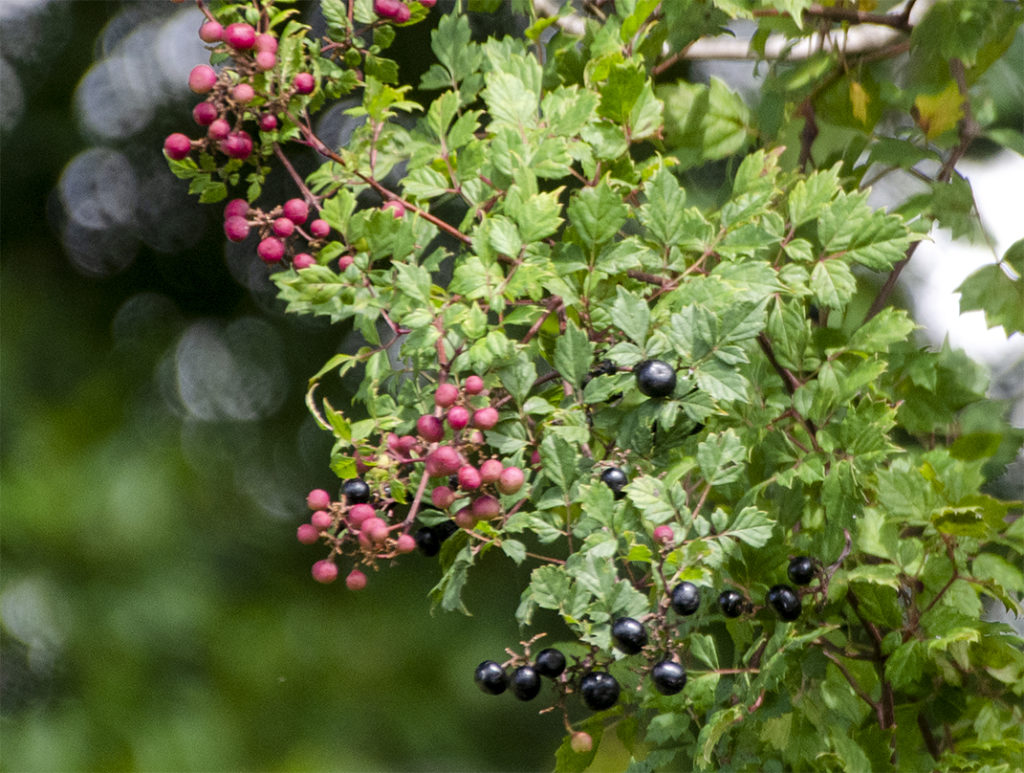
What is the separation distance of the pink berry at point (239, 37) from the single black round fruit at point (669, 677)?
22.2 inches

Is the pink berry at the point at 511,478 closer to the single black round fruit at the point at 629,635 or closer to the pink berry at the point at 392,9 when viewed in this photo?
the single black round fruit at the point at 629,635

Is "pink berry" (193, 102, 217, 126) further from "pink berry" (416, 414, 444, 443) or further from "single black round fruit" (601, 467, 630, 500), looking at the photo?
"single black round fruit" (601, 467, 630, 500)

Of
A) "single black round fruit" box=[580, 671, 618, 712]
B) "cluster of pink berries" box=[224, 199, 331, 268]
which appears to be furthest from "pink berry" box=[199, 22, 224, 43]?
"single black round fruit" box=[580, 671, 618, 712]

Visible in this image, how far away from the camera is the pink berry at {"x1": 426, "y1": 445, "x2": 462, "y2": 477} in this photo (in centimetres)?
65

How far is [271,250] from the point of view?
79 cm

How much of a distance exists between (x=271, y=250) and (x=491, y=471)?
Answer: 285 mm

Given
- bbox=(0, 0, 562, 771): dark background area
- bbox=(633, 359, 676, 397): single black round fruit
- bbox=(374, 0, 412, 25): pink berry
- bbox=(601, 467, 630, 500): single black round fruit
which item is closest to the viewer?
bbox=(633, 359, 676, 397): single black round fruit

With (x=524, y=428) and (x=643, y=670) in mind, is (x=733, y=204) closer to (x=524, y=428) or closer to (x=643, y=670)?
(x=524, y=428)

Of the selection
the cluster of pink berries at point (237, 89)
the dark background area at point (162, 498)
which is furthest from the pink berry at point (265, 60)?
the dark background area at point (162, 498)

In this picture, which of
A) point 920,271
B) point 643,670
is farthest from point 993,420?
point 920,271

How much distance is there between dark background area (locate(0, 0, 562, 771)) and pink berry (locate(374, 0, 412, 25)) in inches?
48.7

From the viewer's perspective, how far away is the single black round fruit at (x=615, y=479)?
0.72 m

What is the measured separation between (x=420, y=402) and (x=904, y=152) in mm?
539

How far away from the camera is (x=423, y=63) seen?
2059 mm
